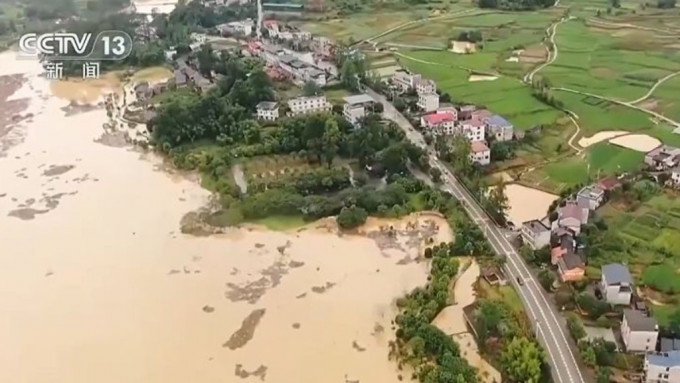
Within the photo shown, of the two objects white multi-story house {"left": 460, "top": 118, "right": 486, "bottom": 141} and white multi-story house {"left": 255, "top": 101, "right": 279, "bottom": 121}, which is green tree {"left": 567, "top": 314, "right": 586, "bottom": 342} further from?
white multi-story house {"left": 255, "top": 101, "right": 279, "bottom": 121}

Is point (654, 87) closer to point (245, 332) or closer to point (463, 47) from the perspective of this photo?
point (463, 47)

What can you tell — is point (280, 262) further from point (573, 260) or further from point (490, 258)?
point (573, 260)

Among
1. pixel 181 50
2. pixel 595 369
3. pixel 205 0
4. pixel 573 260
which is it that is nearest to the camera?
pixel 595 369

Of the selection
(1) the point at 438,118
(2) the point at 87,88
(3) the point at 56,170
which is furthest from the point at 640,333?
(2) the point at 87,88

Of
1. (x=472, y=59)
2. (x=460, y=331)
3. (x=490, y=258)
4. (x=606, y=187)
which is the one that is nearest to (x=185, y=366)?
(x=460, y=331)

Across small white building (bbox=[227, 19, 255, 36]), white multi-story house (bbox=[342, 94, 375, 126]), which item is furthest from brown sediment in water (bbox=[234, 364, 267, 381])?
small white building (bbox=[227, 19, 255, 36])
